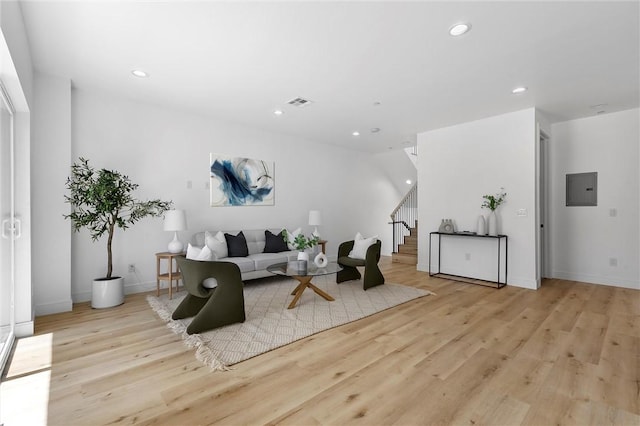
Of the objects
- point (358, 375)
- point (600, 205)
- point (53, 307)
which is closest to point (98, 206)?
point (53, 307)

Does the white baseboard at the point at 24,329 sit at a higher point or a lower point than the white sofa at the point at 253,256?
lower

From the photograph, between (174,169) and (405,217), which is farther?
(405,217)

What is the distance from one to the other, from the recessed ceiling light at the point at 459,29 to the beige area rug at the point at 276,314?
3.01 m

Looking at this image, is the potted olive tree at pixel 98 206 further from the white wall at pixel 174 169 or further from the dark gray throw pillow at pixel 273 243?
the dark gray throw pillow at pixel 273 243

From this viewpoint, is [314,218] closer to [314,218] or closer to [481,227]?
[314,218]

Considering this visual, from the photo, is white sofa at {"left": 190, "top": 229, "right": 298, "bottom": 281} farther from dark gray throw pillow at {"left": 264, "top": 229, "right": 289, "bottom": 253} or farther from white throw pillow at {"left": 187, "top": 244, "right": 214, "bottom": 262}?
white throw pillow at {"left": 187, "top": 244, "right": 214, "bottom": 262}

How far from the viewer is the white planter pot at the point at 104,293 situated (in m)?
3.80

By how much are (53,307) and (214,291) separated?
218 centimetres

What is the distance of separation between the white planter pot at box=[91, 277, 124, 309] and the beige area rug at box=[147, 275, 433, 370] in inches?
16.8

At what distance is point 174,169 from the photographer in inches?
194

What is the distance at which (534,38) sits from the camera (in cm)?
282

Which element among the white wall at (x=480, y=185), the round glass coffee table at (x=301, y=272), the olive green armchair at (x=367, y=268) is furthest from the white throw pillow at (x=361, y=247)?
the white wall at (x=480, y=185)

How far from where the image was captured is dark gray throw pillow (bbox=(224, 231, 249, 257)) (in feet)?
16.4

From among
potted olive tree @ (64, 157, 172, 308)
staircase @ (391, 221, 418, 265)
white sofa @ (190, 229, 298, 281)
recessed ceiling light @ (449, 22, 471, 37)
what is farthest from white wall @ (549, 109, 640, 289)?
potted olive tree @ (64, 157, 172, 308)
